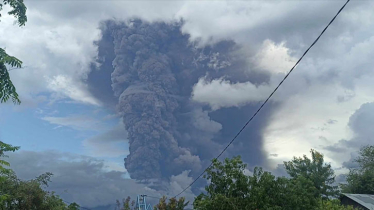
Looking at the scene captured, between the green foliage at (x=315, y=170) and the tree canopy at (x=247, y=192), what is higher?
the green foliage at (x=315, y=170)

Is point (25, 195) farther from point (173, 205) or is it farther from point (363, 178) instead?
point (363, 178)

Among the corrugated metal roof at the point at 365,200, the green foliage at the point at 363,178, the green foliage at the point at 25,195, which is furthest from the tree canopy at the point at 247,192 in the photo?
the green foliage at the point at 363,178

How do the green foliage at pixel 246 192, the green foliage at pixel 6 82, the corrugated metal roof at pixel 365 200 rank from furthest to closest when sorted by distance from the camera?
the corrugated metal roof at pixel 365 200 → the green foliage at pixel 246 192 → the green foliage at pixel 6 82

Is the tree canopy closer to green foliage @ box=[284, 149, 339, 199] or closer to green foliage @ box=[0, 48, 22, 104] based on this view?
green foliage @ box=[0, 48, 22, 104]

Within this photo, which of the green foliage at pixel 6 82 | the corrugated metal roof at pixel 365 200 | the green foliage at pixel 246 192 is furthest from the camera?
the corrugated metal roof at pixel 365 200

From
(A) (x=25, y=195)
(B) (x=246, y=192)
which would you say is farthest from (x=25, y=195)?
(B) (x=246, y=192)

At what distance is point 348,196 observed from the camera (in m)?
42.9

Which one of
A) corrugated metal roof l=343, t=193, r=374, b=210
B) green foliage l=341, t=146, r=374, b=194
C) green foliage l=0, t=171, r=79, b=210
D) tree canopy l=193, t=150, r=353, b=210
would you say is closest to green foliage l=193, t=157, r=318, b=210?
tree canopy l=193, t=150, r=353, b=210

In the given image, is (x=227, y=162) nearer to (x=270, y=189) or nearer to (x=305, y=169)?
(x=270, y=189)

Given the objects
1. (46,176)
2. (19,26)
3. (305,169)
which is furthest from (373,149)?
(19,26)

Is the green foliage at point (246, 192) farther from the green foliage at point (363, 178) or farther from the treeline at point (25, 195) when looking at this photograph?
the green foliage at point (363, 178)

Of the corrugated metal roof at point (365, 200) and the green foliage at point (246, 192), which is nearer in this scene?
the green foliage at point (246, 192)

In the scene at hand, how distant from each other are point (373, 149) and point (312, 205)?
52.3 m

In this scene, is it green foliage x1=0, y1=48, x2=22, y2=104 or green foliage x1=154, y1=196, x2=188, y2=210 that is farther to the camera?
green foliage x1=154, y1=196, x2=188, y2=210
